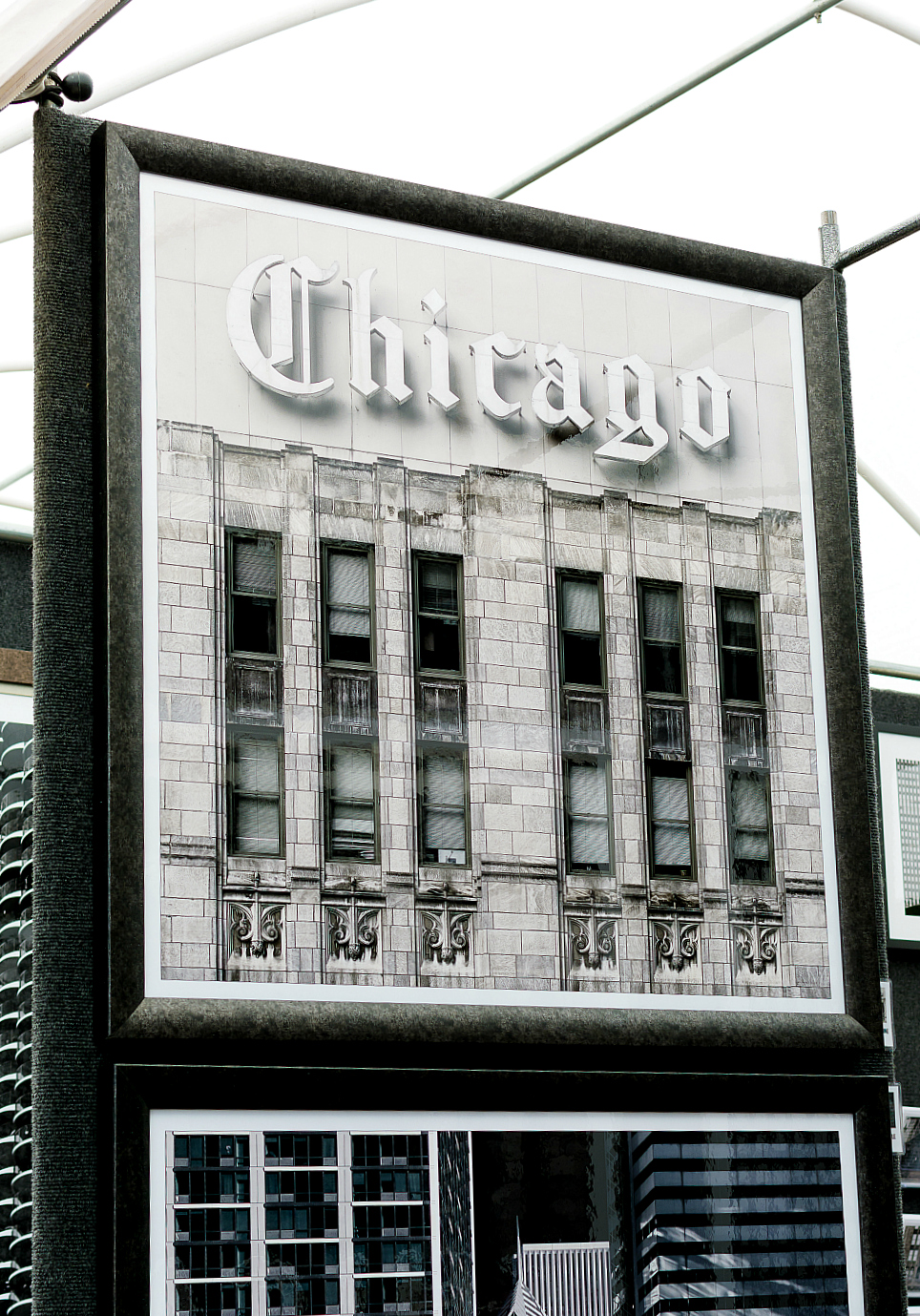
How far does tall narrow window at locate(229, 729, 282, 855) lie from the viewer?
1.44 meters

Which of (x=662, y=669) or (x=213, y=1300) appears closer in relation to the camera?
(x=213, y=1300)

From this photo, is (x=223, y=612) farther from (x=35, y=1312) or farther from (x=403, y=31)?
(x=403, y=31)

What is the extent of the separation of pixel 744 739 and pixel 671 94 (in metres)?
1.56

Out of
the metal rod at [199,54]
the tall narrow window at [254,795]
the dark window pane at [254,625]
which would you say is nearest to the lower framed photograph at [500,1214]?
the tall narrow window at [254,795]

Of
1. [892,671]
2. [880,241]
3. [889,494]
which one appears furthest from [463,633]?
[889,494]

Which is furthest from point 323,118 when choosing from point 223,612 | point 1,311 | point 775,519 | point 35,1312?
point 35,1312

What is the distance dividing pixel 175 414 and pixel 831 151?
2.02 m

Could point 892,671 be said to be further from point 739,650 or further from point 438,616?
point 438,616

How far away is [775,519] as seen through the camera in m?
1.80

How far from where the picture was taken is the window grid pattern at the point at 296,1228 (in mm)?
1352

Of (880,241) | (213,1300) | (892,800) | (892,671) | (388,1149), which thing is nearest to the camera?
(213,1300)

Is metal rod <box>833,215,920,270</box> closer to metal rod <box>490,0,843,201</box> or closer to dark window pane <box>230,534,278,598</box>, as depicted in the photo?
metal rod <box>490,0,843,201</box>

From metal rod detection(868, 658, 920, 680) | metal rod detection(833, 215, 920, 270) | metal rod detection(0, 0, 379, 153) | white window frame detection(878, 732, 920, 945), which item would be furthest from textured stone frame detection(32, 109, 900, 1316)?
metal rod detection(868, 658, 920, 680)

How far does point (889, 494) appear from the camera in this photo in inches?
168
